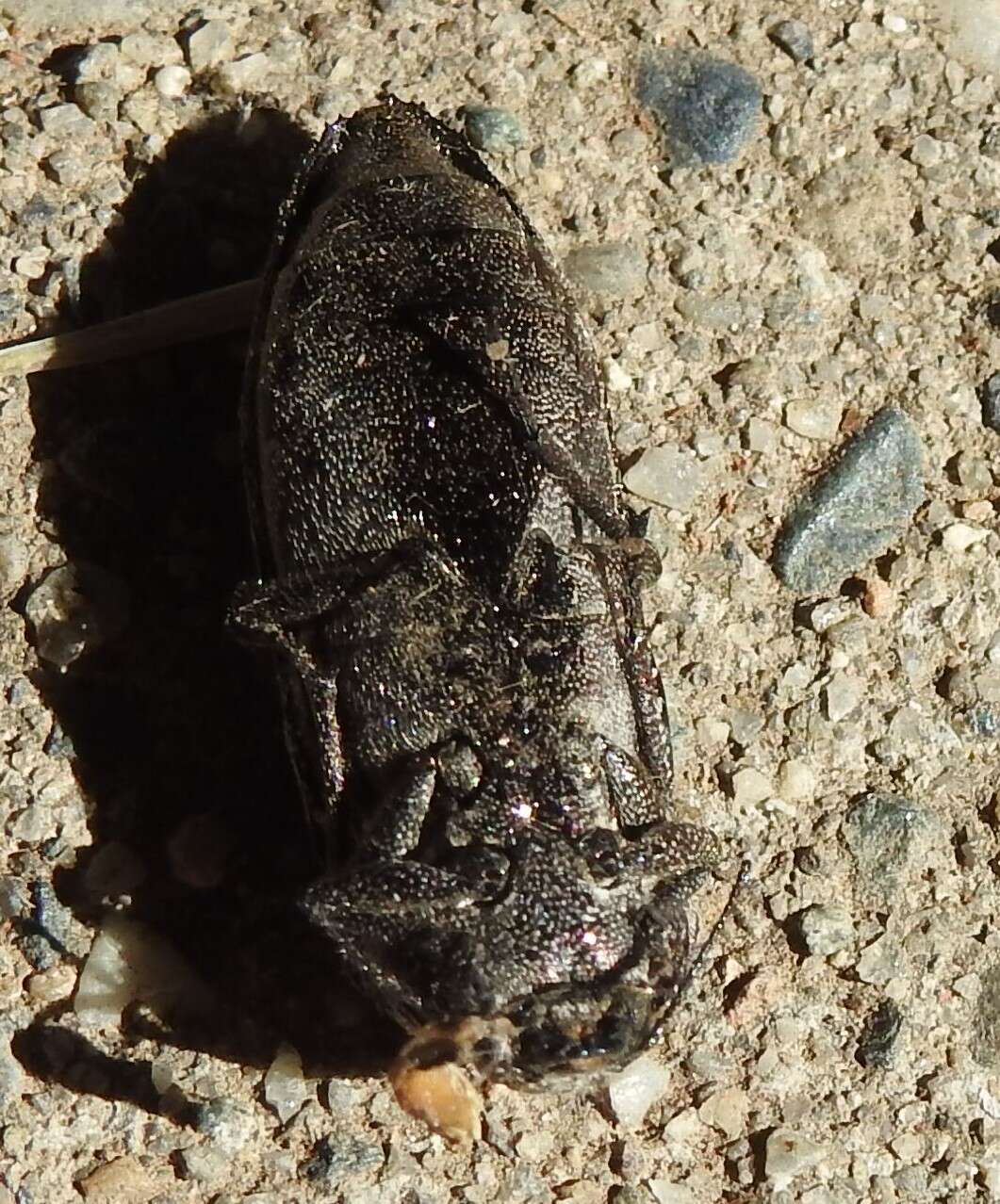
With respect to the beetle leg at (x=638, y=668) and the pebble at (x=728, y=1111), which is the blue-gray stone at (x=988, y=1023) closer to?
the pebble at (x=728, y=1111)

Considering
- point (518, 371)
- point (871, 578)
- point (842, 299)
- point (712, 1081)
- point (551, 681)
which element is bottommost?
point (712, 1081)

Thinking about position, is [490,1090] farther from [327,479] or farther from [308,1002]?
[327,479]

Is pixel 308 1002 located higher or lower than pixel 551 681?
lower

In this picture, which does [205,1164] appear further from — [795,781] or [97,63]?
[97,63]

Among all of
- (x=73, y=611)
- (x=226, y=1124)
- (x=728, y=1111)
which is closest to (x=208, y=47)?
(x=73, y=611)

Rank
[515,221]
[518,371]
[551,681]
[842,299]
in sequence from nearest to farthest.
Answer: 1. [551,681]
2. [518,371]
3. [515,221]
4. [842,299]

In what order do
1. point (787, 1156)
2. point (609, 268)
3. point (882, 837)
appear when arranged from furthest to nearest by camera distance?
point (609, 268), point (882, 837), point (787, 1156)

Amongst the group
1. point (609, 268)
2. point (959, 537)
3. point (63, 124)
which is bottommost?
point (959, 537)

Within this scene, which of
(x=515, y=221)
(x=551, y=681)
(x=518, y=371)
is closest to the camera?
(x=551, y=681)

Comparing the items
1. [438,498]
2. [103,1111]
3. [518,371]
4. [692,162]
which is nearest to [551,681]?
[438,498]
